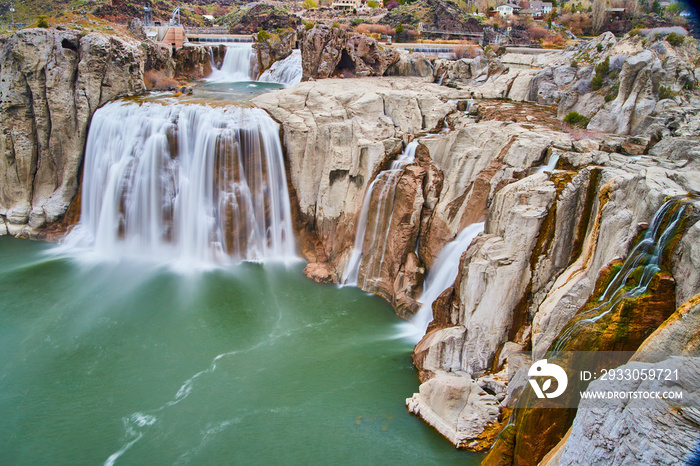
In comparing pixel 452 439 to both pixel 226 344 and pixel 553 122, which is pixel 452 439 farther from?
pixel 553 122

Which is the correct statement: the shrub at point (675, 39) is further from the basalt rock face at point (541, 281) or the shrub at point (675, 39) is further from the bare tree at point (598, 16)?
the bare tree at point (598, 16)

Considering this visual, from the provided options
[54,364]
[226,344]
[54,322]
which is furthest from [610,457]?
[54,322]

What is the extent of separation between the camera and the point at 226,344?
56.7 feet

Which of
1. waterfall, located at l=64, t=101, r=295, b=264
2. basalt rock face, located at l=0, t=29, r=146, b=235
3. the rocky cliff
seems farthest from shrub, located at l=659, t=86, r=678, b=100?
basalt rock face, located at l=0, t=29, r=146, b=235

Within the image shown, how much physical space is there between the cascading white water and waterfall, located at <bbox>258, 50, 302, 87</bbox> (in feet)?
72.5

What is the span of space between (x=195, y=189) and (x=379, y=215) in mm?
9209

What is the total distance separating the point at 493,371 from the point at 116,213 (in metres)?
19.4

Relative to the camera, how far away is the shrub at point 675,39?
20312mm

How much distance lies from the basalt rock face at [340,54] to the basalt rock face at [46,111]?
1165cm

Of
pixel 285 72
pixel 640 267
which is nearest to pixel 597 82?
pixel 640 267

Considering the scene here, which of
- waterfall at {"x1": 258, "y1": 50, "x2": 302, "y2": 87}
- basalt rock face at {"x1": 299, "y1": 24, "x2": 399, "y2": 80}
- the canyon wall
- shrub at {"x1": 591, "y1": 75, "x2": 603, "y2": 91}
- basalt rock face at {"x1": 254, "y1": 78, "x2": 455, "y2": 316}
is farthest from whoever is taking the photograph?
waterfall at {"x1": 258, "y1": 50, "x2": 302, "y2": 87}

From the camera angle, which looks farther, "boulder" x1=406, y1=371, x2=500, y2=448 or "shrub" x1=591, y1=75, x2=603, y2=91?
"shrub" x1=591, y1=75, x2=603, y2=91

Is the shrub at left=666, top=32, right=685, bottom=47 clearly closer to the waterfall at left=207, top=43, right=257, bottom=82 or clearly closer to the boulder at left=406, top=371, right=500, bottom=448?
the boulder at left=406, top=371, right=500, bottom=448

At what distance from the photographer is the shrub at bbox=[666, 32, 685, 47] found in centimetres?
2031
